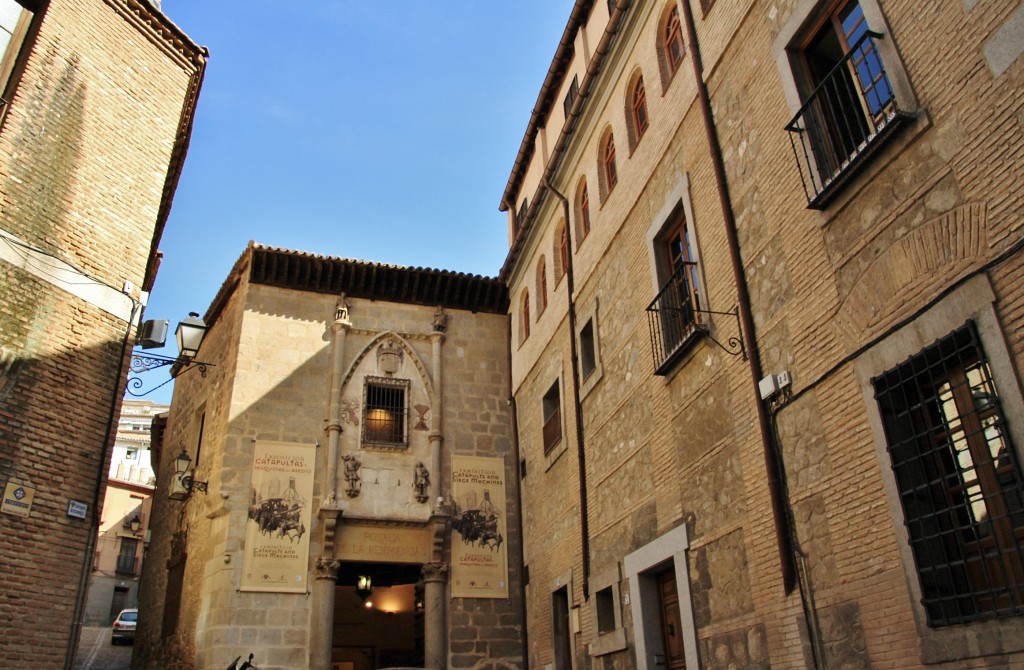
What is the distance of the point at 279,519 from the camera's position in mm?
13258

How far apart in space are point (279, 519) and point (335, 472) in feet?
3.81

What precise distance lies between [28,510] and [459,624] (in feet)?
22.2

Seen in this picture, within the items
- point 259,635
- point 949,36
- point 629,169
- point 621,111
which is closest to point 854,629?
point 949,36

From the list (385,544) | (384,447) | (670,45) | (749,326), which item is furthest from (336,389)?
(749,326)

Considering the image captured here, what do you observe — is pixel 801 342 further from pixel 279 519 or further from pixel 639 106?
pixel 279 519

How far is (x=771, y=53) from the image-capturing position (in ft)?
23.5

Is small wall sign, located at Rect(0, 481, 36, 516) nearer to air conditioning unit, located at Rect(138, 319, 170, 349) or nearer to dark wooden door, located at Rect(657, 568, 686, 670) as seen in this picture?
air conditioning unit, located at Rect(138, 319, 170, 349)

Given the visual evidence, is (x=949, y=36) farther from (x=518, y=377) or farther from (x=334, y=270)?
(x=334, y=270)

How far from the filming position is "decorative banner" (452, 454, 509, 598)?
13953 mm

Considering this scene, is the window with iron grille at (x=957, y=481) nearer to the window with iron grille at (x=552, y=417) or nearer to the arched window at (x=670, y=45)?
the arched window at (x=670, y=45)

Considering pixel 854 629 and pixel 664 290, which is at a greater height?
pixel 664 290

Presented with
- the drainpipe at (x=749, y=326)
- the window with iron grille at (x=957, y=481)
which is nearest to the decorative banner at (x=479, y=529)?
the drainpipe at (x=749, y=326)

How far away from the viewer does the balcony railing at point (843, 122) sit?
5715mm

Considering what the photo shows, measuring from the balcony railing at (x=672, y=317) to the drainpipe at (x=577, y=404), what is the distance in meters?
2.65
